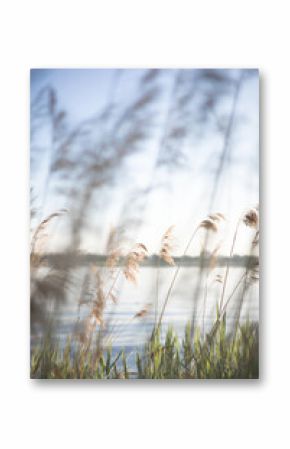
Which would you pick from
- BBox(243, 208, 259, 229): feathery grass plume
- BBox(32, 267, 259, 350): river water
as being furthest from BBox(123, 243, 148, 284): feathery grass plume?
BBox(243, 208, 259, 229): feathery grass plume

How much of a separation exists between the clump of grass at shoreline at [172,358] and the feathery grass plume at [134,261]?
0.80ft

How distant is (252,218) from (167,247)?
362mm

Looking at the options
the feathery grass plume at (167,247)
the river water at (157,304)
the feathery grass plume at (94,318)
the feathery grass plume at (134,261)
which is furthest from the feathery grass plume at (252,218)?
the feathery grass plume at (94,318)

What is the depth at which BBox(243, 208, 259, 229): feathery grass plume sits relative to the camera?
6.66 feet

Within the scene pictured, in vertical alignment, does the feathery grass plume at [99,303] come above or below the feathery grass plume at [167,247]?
below

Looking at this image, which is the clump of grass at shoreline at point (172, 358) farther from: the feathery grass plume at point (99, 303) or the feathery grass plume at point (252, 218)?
the feathery grass plume at point (252, 218)

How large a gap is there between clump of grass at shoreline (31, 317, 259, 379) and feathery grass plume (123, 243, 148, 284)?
243mm

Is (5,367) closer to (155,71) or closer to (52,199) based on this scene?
(52,199)

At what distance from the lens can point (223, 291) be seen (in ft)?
6.66

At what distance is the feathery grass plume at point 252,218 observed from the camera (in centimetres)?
203

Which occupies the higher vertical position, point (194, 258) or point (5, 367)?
point (194, 258)

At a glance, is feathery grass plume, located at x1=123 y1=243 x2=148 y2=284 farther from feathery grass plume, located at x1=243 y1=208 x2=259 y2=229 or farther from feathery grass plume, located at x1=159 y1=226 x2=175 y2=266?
feathery grass plume, located at x1=243 y1=208 x2=259 y2=229
